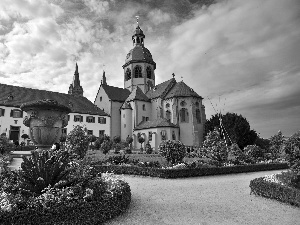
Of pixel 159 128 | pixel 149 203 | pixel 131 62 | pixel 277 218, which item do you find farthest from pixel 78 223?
pixel 131 62

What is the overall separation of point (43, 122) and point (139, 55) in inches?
2088

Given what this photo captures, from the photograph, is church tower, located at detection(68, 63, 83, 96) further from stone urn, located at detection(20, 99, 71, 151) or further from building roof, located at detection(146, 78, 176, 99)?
→ stone urn, located at detection(20, 99, 71, 151)

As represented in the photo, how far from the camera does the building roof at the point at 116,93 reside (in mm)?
55291

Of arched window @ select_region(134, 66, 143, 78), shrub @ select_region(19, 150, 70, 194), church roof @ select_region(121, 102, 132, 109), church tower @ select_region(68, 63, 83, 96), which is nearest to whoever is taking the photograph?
shrub @ select_region(19, 150, 70, 194)

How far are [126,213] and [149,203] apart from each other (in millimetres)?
1313

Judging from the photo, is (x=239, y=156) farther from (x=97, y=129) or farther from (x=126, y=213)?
(x=97, y=129)

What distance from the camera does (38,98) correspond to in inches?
1833

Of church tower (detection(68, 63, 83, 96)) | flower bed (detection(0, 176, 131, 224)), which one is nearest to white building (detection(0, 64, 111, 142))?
church tower (detection(68, 63, 83, 96))

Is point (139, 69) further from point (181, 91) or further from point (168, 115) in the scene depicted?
point (168, 115)

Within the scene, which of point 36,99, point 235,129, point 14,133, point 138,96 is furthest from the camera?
point 138,96

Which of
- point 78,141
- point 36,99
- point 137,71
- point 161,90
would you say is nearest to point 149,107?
point 161,90

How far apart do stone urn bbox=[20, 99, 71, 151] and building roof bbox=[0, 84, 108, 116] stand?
3582 cm

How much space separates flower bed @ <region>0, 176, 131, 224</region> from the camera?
4.69 m

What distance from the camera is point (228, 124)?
49.8 metres
